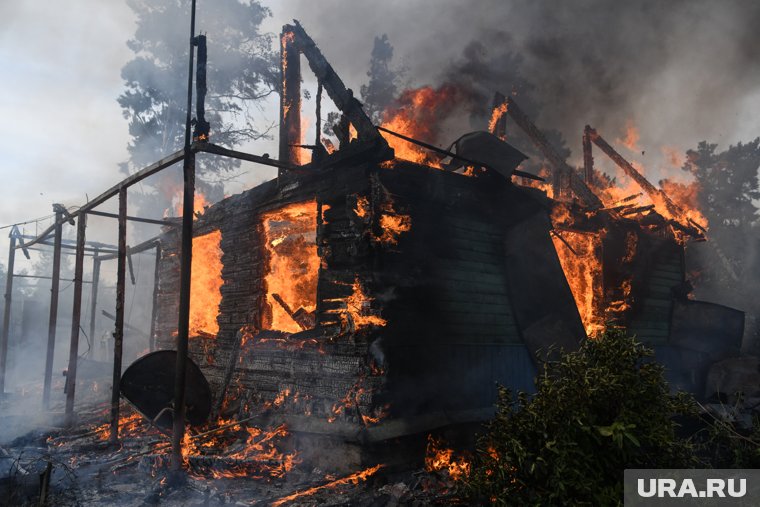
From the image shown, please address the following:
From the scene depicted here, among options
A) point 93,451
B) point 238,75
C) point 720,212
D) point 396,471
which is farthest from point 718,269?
point 238,75

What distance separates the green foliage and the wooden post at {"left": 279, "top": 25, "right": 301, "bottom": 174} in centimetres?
789

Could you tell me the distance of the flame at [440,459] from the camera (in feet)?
24.6

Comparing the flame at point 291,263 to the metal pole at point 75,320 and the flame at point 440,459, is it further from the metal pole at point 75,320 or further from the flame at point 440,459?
the metal pole at point 75,320

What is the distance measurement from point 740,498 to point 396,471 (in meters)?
4.34

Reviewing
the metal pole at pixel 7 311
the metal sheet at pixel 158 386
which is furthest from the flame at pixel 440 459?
the metal pole at pixel 7 311

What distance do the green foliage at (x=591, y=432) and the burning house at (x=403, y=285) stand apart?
3.14 meters

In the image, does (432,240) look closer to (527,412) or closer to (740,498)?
(527,412)

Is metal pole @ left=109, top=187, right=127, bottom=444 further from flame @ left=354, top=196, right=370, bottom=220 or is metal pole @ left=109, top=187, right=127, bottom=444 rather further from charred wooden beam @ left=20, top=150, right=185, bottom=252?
flame @ left=354, top=196, right=370, bottom=220

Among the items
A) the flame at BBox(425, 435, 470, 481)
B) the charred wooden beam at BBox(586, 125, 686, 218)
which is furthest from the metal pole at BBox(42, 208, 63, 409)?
the charred wooden beam at BBox(586, 125, 686, 218)

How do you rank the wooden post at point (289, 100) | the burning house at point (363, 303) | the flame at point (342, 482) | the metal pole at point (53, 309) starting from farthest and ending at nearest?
the metal pole at point (53, 309)
the wooden post at point (289, 100)
the burning house at point (363, 303)
the flame at point (342, 482)

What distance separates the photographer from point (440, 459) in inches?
307

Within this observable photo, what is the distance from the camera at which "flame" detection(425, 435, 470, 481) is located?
7492 mm

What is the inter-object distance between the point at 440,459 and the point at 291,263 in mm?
5412

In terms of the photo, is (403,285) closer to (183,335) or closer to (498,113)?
(183,335)
